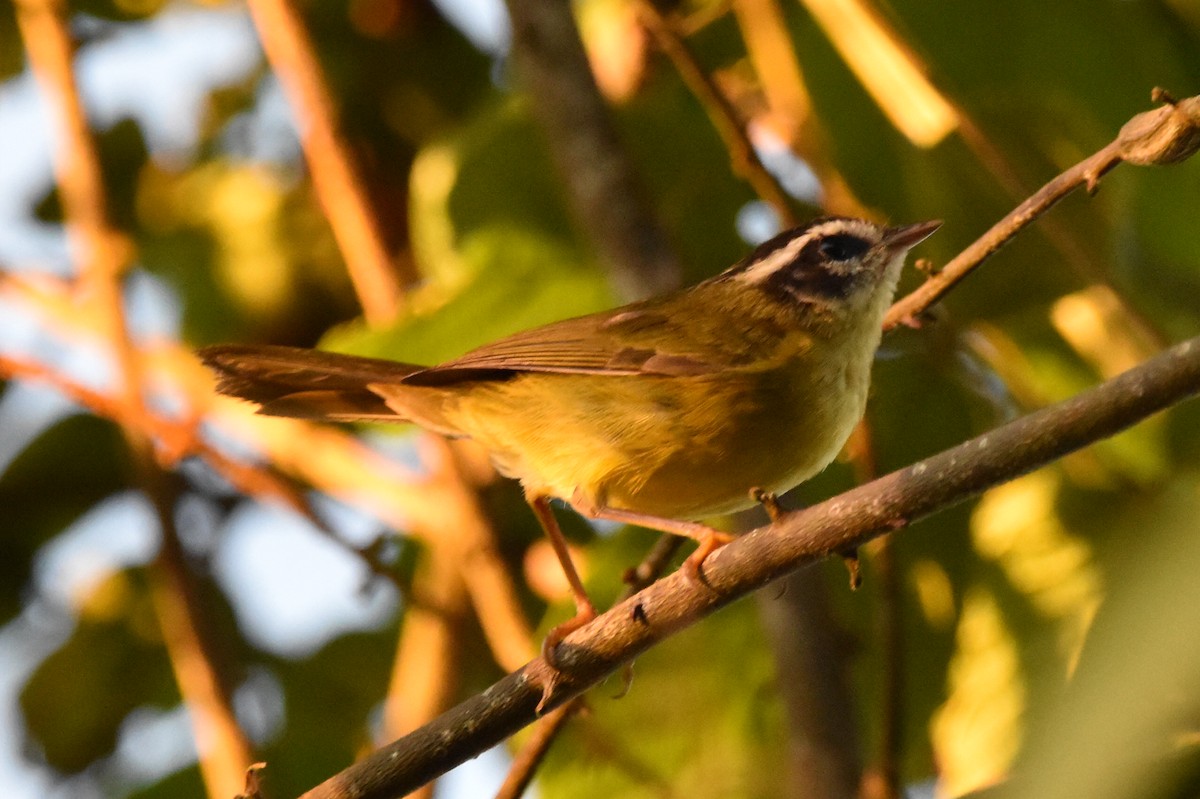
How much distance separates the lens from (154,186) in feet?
12.4

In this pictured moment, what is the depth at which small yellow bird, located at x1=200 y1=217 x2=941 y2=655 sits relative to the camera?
2.31 metres

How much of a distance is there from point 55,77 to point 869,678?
239cm

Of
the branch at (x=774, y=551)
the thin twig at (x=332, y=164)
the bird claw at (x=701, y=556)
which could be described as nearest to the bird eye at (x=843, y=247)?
the bird claw at (x=701, y=556)

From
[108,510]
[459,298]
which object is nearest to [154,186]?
[108,510]

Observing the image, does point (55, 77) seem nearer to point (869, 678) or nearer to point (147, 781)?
point (147, 781)

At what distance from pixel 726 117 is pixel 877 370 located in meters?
0.60

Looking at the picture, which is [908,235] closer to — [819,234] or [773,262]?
[819,234]

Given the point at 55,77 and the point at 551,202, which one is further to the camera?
the point at 55,77

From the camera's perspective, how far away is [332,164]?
3.13 metres

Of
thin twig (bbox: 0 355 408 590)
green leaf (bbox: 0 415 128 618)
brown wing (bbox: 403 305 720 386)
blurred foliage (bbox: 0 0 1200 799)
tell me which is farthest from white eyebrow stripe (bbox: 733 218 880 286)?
green leaf (bbox: 0 415 128 618)

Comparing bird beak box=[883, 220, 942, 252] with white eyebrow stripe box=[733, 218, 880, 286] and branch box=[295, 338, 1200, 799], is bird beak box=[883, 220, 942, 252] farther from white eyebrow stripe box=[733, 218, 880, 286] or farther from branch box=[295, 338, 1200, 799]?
branch box=[295, 338, 1200, 799]

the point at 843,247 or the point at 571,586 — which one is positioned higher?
the point at 843,247

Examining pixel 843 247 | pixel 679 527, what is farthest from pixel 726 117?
pixel 679 527

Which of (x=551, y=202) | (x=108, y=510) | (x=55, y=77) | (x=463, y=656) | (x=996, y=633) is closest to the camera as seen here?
(x=996, y=633)
